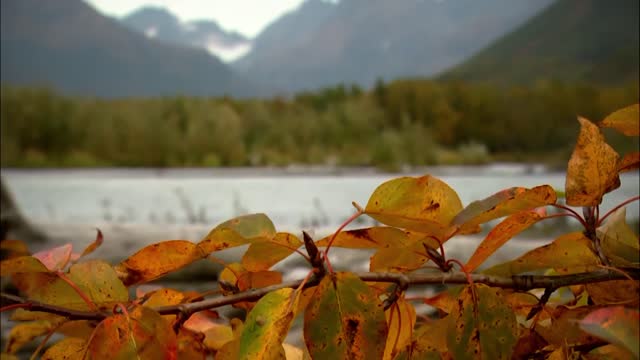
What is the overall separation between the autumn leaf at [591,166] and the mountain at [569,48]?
71cm

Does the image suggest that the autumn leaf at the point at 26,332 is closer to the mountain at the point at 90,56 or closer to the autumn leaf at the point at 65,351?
the autumn leaf at the point at 65,351

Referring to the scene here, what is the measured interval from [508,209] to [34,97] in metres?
1.64

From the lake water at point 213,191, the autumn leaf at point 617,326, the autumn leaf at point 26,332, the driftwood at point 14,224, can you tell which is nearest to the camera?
the autumn leaf at point 617,326

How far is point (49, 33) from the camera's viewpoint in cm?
155

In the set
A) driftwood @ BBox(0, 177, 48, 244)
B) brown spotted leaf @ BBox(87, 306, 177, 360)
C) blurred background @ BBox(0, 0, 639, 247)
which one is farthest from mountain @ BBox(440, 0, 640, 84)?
driftwood @ BBox(0, 177, 48, 244)

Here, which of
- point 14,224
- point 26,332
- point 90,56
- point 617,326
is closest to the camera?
point 617,326

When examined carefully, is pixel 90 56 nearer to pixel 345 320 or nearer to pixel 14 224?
pixel 14 224

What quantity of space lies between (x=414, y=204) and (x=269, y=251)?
1.5 inches

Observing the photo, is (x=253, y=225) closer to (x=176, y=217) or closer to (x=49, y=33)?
(x=176, y=217)

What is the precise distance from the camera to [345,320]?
107 millimetres

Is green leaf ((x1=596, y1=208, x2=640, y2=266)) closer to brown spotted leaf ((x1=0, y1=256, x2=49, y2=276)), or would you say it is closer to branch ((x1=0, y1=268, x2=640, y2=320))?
branch ((x1=0, y1=268, x2=640, y2=320))

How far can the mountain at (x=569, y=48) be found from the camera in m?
0.75

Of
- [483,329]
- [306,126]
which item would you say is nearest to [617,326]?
[483,329]

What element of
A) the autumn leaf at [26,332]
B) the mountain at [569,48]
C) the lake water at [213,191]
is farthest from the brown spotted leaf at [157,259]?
the lake water at [213,191]
